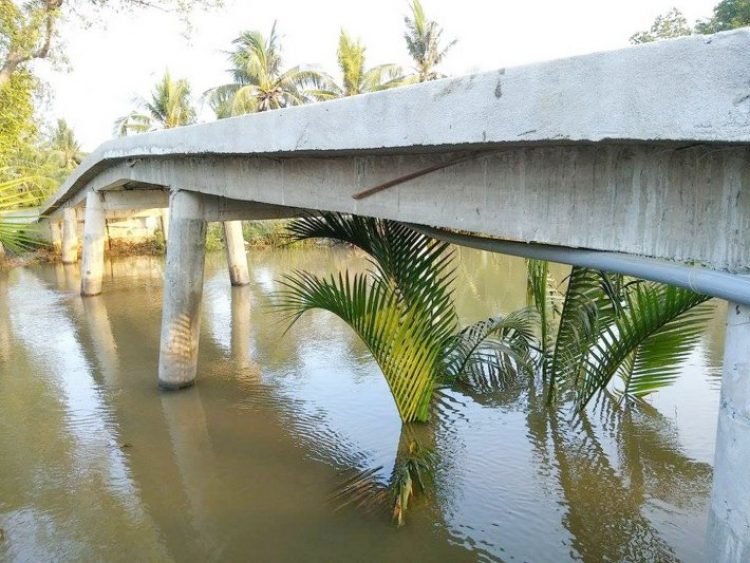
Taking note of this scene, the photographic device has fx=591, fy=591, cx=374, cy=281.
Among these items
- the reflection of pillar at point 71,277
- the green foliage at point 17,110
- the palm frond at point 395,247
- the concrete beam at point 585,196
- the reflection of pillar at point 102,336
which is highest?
the green foliage at point 17,110

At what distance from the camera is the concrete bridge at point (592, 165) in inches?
71.6

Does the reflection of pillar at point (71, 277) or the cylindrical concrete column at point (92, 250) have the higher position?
the cylindrical concrete column at point (92, 250)

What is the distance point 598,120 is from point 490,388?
437 cm

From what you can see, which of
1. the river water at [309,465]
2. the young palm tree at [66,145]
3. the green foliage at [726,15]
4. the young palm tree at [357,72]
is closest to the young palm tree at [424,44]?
the young palm tree at [357,72]

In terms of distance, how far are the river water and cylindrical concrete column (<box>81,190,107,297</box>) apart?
5.17m

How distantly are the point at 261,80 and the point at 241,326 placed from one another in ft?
52.7

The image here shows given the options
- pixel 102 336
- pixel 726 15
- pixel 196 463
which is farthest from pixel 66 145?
pixel 196 463

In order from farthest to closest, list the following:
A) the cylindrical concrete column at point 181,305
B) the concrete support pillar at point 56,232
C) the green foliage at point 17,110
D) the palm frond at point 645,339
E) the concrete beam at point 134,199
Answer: the concrete support pillar at point 56,232 < the green foliage at point 17,110 < the concrete beam at point 134,199 < the cylindrical concrete column at point 181,305 < the palm frond at point 645,339

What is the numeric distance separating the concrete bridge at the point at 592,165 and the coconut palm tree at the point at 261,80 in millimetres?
19574

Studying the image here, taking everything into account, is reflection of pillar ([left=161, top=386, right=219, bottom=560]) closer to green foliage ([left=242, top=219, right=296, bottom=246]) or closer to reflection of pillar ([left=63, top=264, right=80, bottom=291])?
reflection of pillar ([left=63, top=264, right=80, bottom=291])

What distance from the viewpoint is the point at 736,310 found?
1863 millimetres

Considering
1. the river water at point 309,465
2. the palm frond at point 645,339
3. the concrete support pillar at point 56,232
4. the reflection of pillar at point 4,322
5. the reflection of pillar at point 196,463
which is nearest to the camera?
the river water at point 309,465

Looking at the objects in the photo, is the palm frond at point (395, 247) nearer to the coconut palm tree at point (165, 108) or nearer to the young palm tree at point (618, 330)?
the young palm tree at point (618, 330)

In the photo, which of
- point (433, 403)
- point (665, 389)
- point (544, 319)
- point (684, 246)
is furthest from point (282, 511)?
point (665, 389)
